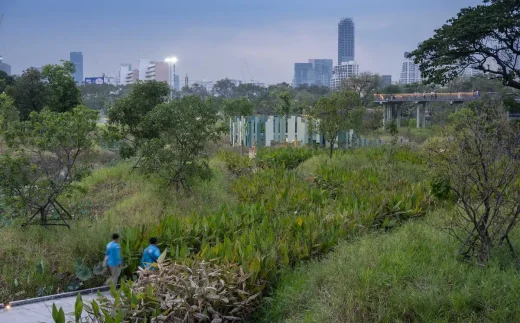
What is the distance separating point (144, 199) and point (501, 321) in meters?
8.22

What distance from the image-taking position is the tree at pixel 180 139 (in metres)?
11.9

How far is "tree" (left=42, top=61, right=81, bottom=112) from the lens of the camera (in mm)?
25453

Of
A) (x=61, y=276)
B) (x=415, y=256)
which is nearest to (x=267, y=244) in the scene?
(x=415, y=256)

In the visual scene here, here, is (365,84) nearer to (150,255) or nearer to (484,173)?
(484,173)

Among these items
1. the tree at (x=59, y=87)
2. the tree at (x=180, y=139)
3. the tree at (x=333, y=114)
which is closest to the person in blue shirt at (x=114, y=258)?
the tree at (x=180, y=139)

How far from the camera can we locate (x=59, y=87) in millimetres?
25328

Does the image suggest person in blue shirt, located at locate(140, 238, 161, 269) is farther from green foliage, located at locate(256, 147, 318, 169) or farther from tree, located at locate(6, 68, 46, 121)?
tree, located at locate(6, 68, 46, 121)

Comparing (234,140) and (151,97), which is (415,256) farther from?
(234,140)

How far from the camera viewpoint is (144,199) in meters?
11.5

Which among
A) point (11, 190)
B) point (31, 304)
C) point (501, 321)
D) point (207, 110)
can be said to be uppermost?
point (207, 110)

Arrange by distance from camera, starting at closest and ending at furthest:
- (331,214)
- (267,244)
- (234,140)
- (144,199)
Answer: (267,244), (331,214), (144,199), (234,140)

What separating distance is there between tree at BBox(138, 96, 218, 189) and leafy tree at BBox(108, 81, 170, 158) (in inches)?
113

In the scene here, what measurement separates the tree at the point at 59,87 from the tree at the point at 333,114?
13296 millimetres

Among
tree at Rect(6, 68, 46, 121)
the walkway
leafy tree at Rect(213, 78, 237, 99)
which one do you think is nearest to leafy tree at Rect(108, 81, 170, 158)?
the walkway
